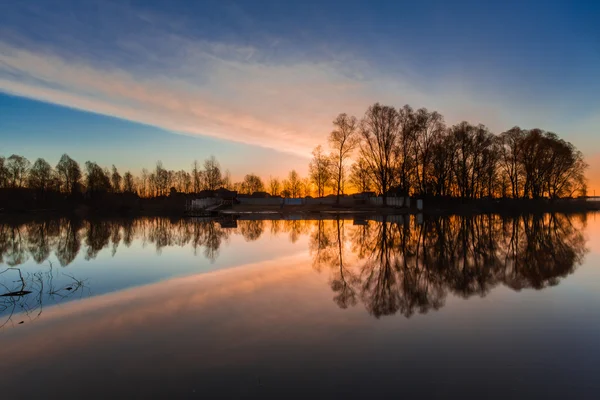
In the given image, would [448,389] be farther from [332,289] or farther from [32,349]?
[32,349]

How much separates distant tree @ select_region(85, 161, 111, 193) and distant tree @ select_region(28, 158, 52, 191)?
9.12 m

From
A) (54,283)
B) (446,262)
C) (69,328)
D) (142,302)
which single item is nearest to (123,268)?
(54,283)

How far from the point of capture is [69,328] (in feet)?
25.6

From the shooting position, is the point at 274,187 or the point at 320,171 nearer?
the point at 320,171

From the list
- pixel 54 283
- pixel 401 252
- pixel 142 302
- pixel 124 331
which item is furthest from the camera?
pixel 401 252

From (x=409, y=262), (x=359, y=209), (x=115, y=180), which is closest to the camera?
(x=409, y=262)

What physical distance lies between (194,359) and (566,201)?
8476 cm

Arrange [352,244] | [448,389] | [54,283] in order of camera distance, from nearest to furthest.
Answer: [448,389] < [54,283] < [352,244]

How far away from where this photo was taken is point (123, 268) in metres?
14.7

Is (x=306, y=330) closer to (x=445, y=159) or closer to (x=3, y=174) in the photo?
(x=445, y=159)

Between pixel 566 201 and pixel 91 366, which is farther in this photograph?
pixel 566 201

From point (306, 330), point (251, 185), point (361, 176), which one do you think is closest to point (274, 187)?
point (251, 185)

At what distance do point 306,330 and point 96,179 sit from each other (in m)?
109

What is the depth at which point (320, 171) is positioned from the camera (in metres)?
78.2
